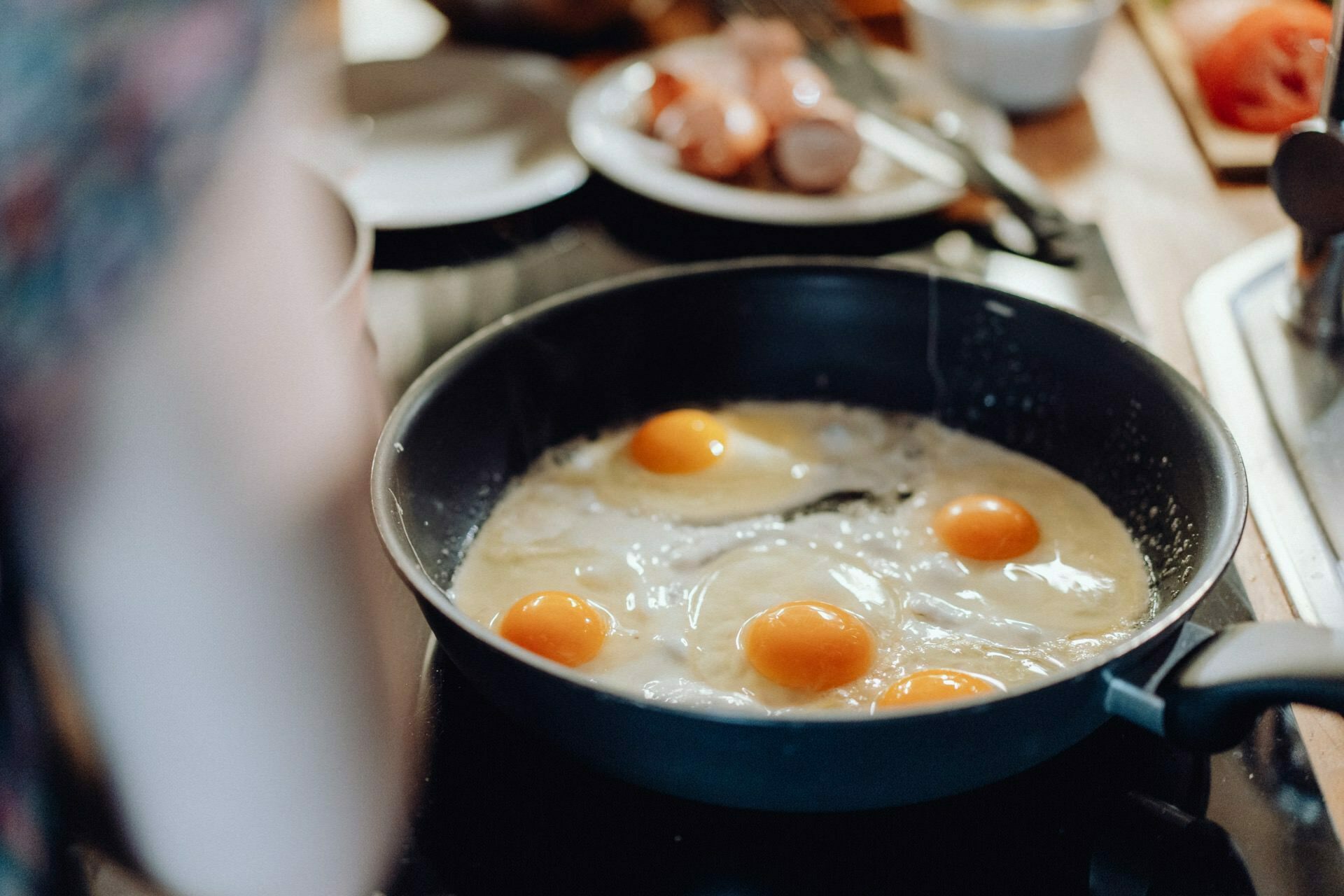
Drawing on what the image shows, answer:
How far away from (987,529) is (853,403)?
0.27 metres

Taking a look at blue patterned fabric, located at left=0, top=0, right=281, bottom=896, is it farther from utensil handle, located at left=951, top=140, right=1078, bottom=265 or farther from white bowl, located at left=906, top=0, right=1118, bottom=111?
white bowl, located at left=906, top=0, right=1118, bottom=111

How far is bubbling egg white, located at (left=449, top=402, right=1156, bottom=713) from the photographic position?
917mm

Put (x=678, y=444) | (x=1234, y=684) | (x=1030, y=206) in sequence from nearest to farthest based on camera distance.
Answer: (x=1234, y=684) < (x=678, y=444) < (x=1030, y=206)

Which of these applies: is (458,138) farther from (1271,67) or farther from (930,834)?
(930,834)

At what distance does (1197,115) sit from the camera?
6.15ft

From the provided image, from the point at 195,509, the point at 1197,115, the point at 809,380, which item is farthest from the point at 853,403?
the point at 1197,115

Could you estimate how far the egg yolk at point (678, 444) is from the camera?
1151 mm

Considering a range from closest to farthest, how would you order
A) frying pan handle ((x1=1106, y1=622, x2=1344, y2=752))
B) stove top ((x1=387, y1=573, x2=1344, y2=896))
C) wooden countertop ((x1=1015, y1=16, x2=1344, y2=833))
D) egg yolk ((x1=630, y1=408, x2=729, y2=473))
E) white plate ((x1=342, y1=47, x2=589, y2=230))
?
frying pan handle ((x1=1106, y1=622, x2=1344, y2=752)), stove top ((x1=387, y1=573, x2=1344, y2=896)), egg yolk ((x1=630, y1=408, x2=729, y2=473)), wooden countertop ((x1=1015, y1=16, x2=1344, y2=833)), white plate ((x1=342, y1=47, x2=589, y2=230))

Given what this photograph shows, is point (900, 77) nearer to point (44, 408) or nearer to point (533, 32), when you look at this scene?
point (533, 32)

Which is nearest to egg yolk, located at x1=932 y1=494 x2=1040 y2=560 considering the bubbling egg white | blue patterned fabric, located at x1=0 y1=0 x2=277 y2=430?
the bubbling egg white

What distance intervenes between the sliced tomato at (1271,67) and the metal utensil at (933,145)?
37 centimetres

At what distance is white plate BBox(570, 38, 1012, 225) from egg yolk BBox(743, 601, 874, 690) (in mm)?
821

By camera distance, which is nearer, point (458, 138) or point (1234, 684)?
point (1234, 684)

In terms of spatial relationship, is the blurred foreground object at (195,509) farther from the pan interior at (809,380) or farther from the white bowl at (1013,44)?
the white bowl at (1013,44)
